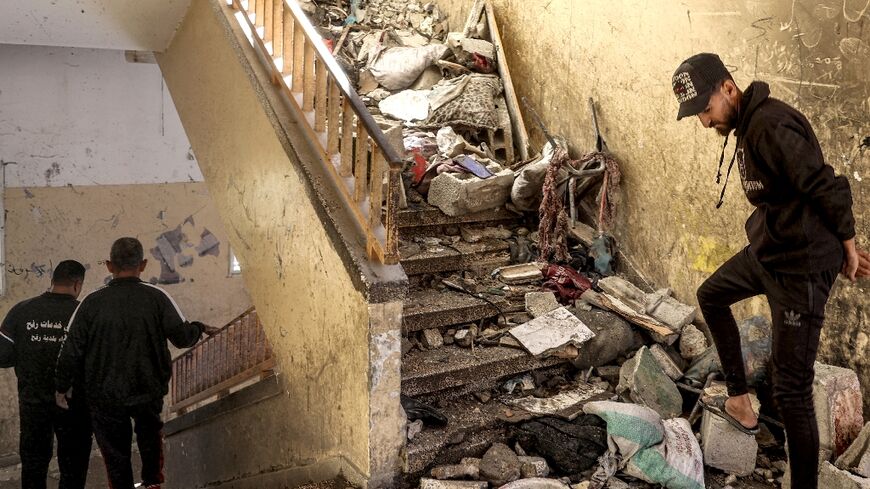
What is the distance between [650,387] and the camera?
3898 millimetres

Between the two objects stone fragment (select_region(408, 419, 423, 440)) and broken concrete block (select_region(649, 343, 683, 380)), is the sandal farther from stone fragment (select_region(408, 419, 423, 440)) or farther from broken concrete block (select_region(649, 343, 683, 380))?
stone fragment (select_region(408, 419, 423, 440))

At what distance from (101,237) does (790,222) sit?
7.05 m

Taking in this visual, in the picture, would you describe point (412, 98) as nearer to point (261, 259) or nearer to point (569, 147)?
point (569, 147)

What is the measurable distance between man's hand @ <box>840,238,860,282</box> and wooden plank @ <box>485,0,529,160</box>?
312 centimetres

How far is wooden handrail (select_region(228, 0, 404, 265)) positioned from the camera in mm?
3205

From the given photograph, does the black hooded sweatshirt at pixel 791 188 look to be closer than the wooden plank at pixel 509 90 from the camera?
Yes

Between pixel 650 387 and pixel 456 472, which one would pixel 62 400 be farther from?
pixel 650 387

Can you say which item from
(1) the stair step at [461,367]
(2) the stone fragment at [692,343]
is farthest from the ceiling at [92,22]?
(2) the stone fragment at [692,343]

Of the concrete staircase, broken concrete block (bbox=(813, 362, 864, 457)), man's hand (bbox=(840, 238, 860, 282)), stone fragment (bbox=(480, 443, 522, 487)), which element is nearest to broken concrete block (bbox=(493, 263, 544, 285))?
the concrete staircase

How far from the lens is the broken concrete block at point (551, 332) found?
411 cm

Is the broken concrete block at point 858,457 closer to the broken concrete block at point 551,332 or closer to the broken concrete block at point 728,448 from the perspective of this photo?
the broken concrete block at point 728,448

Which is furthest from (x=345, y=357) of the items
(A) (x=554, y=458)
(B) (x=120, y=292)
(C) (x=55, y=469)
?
(C) (x=55, y=469)

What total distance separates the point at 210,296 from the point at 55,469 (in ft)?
8.27

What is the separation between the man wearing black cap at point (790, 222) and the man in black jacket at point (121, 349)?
133 inches
